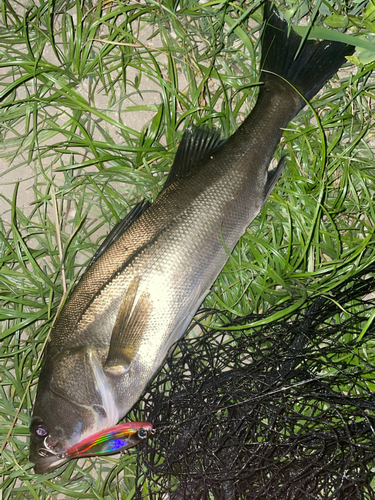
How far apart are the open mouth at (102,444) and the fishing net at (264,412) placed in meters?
0.11

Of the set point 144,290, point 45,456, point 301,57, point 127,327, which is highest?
point 301,57

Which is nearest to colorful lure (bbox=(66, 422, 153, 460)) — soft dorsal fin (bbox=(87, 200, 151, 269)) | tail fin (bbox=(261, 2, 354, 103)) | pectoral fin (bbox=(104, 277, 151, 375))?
pectoral fin (bbox=(104, 277, 151, 375))

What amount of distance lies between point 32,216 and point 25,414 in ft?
3.84

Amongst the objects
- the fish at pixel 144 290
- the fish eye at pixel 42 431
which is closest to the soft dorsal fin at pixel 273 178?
the fish at pixel 144 290

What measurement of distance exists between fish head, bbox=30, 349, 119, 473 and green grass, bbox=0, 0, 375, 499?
0.38 metres

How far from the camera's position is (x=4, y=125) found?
98.6 inches

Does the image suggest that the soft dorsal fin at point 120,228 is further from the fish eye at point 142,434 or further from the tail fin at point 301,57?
the tail fin at point 301,57

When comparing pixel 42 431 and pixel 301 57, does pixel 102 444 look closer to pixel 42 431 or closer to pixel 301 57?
pixel 42 431

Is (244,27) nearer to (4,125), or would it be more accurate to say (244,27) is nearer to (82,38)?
(82,38)

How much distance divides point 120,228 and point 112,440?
3.52ft

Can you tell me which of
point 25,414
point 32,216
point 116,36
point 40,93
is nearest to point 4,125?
point 40,93

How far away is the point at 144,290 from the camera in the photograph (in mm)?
2020

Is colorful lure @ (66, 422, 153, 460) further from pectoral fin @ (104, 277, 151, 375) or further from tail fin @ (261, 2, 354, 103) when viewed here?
tail fin @ (261, 2, 354, 103)

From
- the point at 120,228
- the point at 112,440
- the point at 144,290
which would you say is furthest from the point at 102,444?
the point at 120,228
